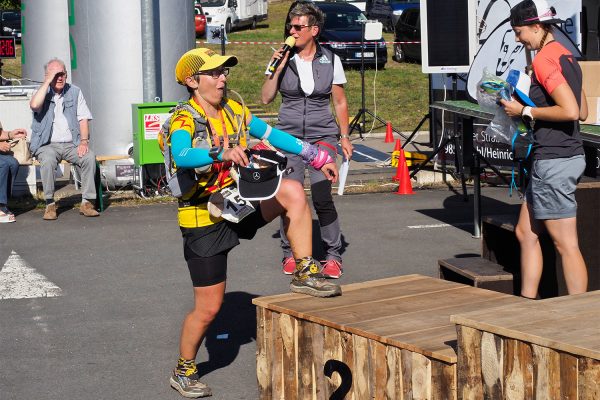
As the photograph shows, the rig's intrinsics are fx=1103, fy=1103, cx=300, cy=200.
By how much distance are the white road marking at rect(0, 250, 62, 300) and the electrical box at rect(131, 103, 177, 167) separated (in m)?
3.32

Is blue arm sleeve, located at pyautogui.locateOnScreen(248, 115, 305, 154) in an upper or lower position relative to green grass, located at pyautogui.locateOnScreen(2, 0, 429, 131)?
lower

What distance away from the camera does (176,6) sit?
14414 millimetres

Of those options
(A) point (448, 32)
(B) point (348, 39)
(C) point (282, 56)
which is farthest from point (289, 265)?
(B) point (348, 39)

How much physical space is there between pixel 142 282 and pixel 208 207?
352 centimetres

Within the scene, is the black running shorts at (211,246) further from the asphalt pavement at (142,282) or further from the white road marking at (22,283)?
the white road marking at (22,283)

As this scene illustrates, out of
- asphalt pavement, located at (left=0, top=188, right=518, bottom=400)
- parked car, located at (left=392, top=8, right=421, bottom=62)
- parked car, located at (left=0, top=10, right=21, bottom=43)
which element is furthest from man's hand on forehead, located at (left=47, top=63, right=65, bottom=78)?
parked car, located at (left=0, top=10, right=21, bottom=43)

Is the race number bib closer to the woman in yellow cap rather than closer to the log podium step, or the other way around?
the woman in yellow cap

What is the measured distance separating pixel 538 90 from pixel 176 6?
8.50 metres

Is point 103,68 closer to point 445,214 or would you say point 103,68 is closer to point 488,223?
point 445,214

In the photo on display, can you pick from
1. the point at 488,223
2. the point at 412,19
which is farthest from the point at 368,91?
the point at 488,223

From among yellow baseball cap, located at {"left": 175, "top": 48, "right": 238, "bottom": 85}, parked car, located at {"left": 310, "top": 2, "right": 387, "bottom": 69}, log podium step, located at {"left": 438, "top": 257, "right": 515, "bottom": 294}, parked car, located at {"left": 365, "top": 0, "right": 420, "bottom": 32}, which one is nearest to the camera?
yellow baseball cap, located at {"left": 175, "top": 48, "right": 238, "bottom": 85}

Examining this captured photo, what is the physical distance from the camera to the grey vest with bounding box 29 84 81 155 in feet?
41.0

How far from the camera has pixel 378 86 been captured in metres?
26.9

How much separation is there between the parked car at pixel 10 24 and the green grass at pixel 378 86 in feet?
8.46
